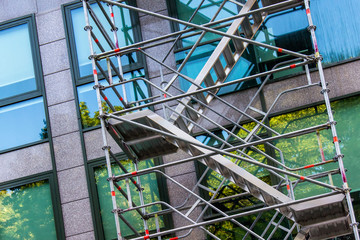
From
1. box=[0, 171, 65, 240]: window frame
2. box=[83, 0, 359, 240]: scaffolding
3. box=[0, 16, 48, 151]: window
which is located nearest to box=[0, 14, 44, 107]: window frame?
box=[0, 16, 48, 151]: window

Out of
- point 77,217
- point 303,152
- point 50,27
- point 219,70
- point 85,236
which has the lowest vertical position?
point 85,236

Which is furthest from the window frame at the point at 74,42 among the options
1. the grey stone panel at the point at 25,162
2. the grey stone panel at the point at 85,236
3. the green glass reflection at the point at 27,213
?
the grey stone panel at the point at 85,236

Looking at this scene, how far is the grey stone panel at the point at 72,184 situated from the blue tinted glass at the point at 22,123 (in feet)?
3.19

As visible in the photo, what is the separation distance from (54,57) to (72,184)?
8.79 ft

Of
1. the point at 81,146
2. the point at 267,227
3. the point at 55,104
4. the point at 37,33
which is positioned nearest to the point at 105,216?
the point at 81,146

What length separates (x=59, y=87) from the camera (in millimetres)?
12367

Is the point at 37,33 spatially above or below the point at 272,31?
above

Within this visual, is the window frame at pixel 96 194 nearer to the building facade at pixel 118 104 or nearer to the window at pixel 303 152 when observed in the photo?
the building facade at pixel 118 104

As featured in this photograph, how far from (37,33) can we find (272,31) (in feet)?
16.1

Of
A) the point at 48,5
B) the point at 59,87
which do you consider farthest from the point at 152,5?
the point at 59,87

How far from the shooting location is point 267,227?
10.0 meters

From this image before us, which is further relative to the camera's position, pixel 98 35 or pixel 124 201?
pixel 98 35

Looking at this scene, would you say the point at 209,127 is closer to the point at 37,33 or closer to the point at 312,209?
the point at 312,209

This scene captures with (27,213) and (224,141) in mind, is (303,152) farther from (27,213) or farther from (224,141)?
(27,213)
